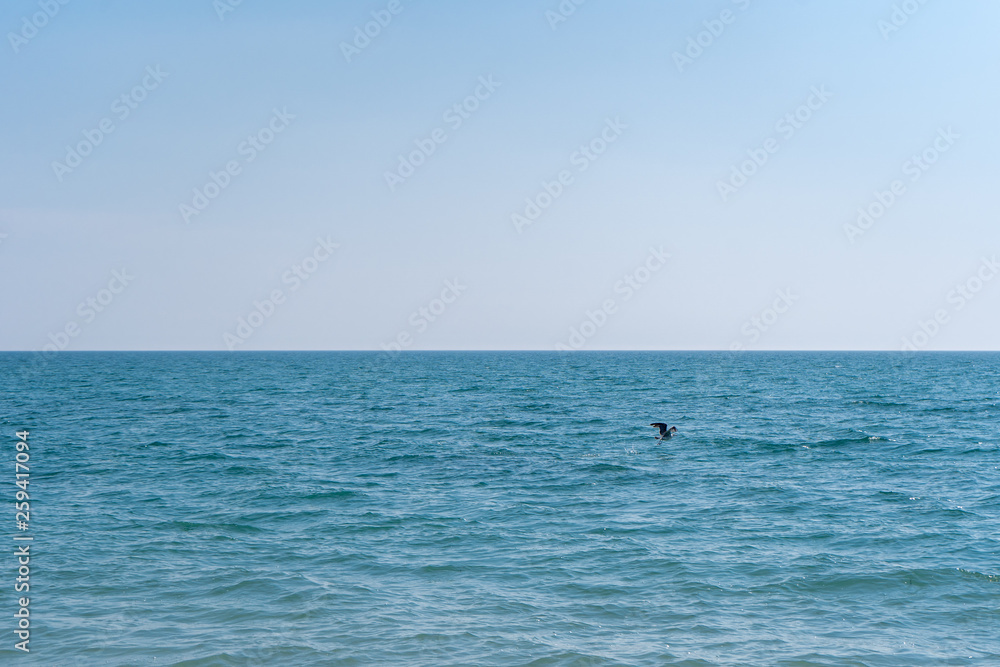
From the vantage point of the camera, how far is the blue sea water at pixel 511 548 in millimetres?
13570

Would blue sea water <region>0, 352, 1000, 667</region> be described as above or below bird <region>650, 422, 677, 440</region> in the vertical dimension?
below

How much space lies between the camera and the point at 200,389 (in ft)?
269

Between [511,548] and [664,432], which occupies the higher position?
[664,432]

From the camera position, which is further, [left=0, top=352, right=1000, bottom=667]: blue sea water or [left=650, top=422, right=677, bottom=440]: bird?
[left=650, top=422, right=677, bottom=440]: bird

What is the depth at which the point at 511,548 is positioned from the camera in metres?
19.0

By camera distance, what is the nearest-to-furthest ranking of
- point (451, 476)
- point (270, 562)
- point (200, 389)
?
1. point (270, 562)
2. point (451, 476)
3. point (200, 389)

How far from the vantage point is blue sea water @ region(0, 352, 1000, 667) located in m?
13.6

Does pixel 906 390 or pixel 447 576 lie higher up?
pixel 906 390

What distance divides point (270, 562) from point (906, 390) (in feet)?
232

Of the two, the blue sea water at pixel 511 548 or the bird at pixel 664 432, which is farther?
the bird at pixel 664 432

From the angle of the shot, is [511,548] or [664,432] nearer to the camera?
[511,548]

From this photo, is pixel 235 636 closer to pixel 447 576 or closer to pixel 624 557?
pixel 447 576

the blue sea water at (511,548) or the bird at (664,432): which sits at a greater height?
the bird at (664,432)

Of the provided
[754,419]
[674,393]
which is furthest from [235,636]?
[674,393]
